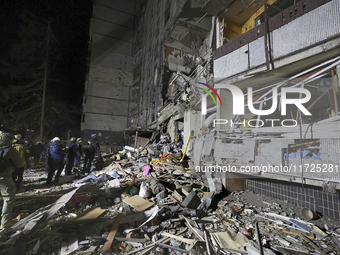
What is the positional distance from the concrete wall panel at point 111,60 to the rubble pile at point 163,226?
78.0 ft

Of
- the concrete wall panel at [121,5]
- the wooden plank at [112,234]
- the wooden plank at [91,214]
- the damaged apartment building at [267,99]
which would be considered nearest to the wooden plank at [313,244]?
the damaged apartment building at [267,99]

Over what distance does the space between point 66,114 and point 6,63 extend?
27.5ft

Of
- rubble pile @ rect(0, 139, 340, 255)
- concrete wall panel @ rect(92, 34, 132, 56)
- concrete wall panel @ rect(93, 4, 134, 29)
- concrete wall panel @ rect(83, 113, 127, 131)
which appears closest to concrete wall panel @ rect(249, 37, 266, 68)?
rubble pile @ rect(0, 139, 340, 255)

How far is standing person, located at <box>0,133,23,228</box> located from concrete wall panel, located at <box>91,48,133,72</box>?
23.7 meters

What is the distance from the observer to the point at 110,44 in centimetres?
2528

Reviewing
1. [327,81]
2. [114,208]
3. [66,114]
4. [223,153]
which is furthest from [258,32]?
[66,114]

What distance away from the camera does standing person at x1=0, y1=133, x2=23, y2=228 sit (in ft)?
11.9

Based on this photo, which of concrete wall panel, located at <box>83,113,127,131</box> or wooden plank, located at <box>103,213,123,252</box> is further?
concrete wall panel, located at <box>83,113,127,131</box>

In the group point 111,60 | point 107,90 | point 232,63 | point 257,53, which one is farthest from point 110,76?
point 257,53

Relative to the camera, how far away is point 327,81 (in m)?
5.83

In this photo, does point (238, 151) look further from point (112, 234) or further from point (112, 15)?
point (112, 15)

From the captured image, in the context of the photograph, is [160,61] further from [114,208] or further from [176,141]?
[114,208]

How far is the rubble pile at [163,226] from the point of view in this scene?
2973 mm

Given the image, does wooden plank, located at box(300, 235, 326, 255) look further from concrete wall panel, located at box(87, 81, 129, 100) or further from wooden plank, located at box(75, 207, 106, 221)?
concrete wall panel, located at box(87, 81, 129, 100)
